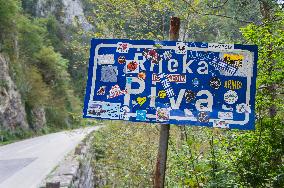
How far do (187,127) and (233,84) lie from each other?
3.58 m

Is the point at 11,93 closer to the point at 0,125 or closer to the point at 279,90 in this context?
the point at 0,125

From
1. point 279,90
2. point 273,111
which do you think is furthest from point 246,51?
point 273,111

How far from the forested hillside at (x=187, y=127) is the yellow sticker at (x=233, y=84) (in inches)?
33.6

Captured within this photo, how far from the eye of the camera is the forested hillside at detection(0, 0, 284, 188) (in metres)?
4.44

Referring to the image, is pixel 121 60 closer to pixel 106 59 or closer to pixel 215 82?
pixel 106 59

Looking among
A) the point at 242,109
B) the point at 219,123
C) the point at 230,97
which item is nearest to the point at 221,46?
the point at 230,97

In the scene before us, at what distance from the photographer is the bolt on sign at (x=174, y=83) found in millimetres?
3527

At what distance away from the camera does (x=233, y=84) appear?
3.58 meters

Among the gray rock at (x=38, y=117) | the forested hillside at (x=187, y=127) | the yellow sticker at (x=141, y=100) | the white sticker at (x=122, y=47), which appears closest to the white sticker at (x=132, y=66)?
the white sticker at (x=122, y=47)

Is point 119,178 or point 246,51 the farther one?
point 119,178

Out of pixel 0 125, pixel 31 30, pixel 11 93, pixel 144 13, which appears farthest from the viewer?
pixel 31 30

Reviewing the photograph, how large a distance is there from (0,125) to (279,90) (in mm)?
24014

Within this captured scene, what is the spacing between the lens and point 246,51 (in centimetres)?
365

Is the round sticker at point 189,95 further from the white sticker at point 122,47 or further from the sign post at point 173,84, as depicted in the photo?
the white sticker at point 122,47
